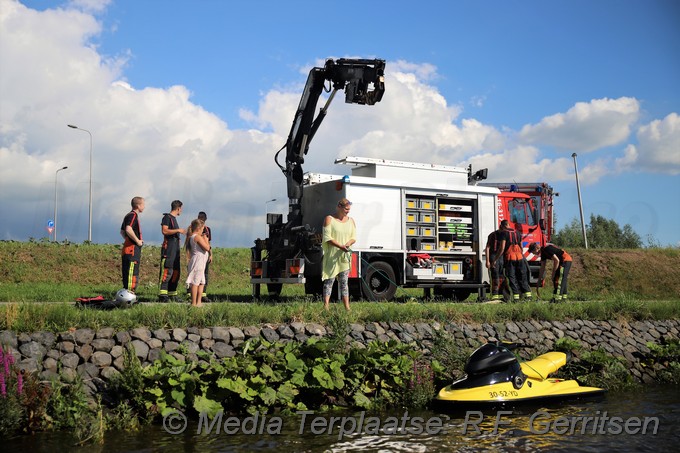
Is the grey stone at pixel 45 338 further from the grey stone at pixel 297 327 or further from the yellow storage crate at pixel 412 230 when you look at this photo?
the yellow storage crate at pixel 412 230

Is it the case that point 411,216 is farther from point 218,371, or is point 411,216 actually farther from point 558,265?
point 218,371

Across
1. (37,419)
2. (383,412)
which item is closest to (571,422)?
(383,412)

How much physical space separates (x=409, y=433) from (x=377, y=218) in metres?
8.52

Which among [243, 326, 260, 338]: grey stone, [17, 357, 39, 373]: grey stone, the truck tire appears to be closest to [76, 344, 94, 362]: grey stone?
[17, 357, 39, 373]: grey stone

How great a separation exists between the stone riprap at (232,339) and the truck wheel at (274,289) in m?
6.16

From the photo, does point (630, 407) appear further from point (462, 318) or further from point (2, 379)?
point (2, 379)

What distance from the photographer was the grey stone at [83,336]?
836 cm

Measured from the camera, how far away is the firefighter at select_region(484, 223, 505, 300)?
1574 centimetres

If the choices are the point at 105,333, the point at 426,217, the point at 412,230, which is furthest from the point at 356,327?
the point at 426,217

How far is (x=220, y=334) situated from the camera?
364 inches

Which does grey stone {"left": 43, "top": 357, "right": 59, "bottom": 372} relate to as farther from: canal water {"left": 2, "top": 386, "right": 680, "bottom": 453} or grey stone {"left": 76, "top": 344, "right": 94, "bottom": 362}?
canal water {"left": 2, "top": 386, "right": 680, "bottom": 453}

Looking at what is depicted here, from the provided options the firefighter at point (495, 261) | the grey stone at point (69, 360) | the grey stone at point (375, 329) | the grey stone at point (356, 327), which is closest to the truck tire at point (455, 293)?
the firefighter at point (495, 261)

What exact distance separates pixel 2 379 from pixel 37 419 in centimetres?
62

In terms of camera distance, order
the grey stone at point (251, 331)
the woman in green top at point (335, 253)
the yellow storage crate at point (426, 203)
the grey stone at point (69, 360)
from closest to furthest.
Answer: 1. the grey stone at point (69, 360)
2. the grey stone at point (251, 331)
3. the woman in green top at point (335, 253)
4. the yellow storage crate at point (426, 203)
